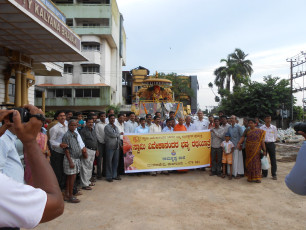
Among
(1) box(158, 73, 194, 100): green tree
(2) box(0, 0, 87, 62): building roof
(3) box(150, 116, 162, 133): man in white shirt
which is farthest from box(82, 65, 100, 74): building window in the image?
(3) box(150, 116, 162, 133): man in white shirt

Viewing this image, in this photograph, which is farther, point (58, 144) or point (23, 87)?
point (23, 87)

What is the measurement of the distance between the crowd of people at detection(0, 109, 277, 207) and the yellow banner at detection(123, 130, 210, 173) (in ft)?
0.57

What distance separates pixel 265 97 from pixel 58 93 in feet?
78.5

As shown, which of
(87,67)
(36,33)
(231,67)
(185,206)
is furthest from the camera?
(231,67)

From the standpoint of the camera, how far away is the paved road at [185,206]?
3.34 meters

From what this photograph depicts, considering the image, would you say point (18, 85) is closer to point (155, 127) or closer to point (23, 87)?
point (23, 87)

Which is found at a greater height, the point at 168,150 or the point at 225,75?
the point at 225,75

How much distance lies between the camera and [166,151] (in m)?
6.43

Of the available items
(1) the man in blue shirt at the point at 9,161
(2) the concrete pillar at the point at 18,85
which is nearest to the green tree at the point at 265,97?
(2) the concrete pillar at the point at 18,85

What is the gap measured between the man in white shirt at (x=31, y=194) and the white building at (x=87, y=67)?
28.2 m

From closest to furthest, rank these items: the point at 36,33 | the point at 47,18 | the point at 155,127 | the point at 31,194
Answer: the point at 31,194, the point at 155,127, the point at 47,18, the point at 36,33

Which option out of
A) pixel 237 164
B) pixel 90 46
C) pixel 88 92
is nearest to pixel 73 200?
pixel 237 164

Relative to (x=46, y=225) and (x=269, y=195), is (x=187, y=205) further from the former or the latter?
(x=46, y=225)

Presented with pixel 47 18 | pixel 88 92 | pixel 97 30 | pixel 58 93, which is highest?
pixel 97 30
